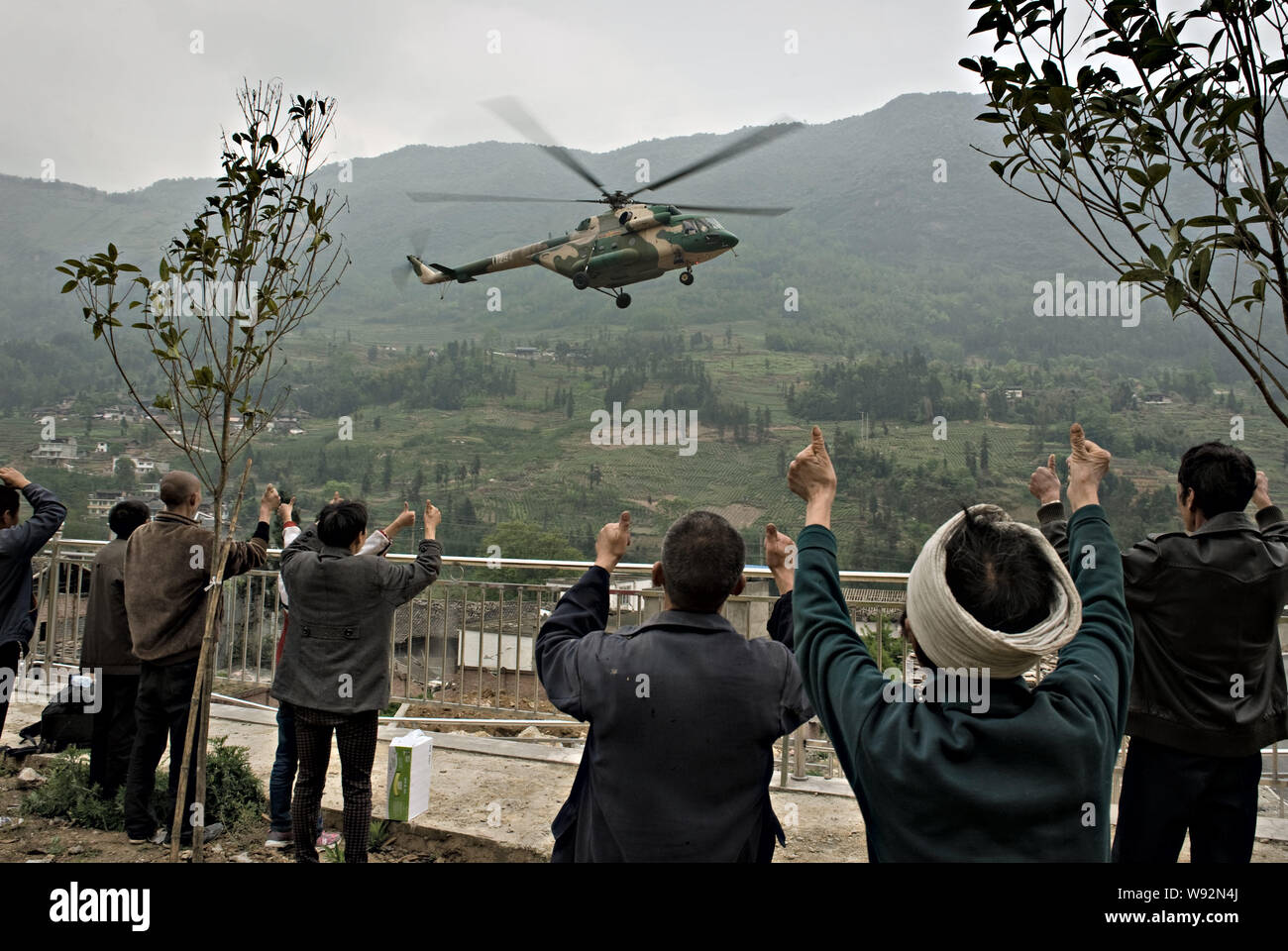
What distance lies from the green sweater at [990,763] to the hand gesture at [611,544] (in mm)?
889

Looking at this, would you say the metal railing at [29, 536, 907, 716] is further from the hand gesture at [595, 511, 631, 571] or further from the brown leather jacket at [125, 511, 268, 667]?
the hand gesture at [595, 511, 631, 571]

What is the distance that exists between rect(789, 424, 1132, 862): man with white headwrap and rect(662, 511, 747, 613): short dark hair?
20.1 inches

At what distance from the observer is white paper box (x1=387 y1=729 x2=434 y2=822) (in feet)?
14.6

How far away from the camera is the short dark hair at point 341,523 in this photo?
360cm

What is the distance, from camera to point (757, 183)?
151 metres

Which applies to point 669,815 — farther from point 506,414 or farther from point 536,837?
point 506,414

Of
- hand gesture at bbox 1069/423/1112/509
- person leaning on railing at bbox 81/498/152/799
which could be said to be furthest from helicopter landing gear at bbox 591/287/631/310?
A: hand gesture at bbox 1069/423/1112/509

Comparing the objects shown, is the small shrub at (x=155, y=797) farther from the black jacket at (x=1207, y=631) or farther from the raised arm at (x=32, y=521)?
the black jacket at (x=1207, y=631)

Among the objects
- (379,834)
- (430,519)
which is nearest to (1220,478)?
(430,519)

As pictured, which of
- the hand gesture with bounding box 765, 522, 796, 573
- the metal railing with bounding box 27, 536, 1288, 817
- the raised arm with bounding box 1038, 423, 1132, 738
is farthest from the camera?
the metal railing with bounding box 27, 536, 1288, 817

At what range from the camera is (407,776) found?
4.45 metres

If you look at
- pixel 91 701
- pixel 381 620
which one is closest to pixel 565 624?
pixel 381 620

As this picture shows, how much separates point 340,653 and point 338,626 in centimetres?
11

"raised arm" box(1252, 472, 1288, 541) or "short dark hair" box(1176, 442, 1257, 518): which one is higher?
"short dark hair" box(1176, 442, 1257, 518)
